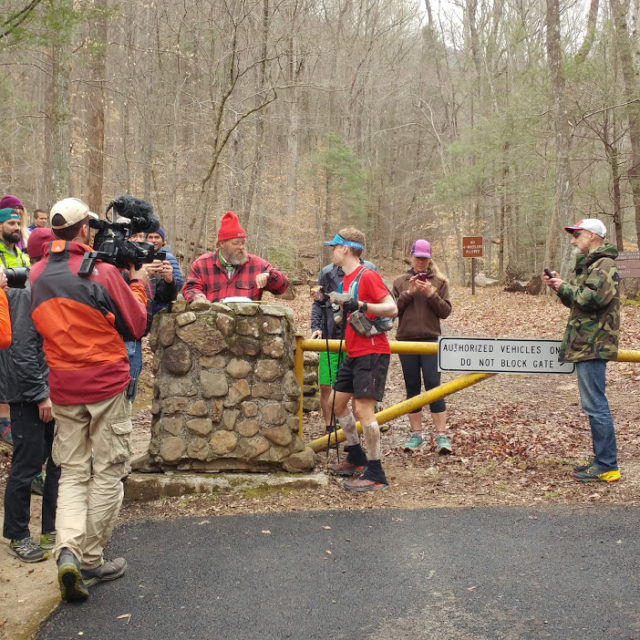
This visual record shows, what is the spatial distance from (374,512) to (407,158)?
39.4 meters

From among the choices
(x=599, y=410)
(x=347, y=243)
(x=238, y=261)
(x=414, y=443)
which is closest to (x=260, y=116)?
(x=238, y=261)

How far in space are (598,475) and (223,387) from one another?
10.4 ft

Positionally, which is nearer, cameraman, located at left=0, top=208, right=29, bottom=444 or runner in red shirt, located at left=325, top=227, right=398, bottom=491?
runner in red shirt, located at left=325, top=227, right=398, bottom=491

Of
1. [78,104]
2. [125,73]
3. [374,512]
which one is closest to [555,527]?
[374,512]

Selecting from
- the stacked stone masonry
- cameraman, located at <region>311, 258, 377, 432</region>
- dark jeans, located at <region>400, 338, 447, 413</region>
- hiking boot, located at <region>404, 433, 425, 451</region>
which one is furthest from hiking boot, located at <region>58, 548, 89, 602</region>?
dark jeans, located at <region>400, 338, 447, 413</region>

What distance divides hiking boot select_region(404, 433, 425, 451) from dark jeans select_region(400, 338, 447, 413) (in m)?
0.26

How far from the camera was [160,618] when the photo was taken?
3439 mm

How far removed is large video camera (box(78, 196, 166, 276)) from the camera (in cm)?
379

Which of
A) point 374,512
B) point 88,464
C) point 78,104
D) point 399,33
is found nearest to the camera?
point 88,464

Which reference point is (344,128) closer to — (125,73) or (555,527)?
(125,73)

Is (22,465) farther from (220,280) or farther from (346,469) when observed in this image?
(346,469)

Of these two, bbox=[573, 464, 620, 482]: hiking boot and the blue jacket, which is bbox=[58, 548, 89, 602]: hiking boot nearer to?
the blue jacket

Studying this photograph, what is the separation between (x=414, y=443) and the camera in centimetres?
657

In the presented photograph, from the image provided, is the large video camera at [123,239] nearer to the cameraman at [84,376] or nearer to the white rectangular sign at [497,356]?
the cameraman at [84,376]
